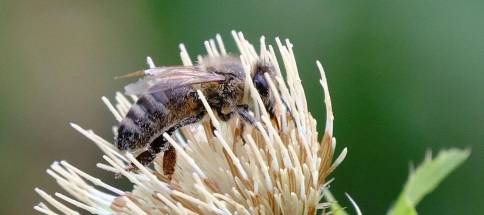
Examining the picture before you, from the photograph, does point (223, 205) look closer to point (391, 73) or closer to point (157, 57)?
point (391, 73)

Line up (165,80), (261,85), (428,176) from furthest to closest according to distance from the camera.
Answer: (428,176) → (261,85) → (165,80)

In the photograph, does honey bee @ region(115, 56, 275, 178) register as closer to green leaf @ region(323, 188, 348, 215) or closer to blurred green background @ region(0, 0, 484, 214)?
green leaf @ region(323, 188, 348, 215)

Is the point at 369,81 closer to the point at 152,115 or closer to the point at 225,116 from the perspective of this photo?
the point at 225,116

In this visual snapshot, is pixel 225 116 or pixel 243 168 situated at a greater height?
pixel 225 116

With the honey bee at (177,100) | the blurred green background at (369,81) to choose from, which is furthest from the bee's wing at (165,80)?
the blurred green background at (369,81)

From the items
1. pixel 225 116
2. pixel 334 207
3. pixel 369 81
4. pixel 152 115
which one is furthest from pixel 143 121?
pixel 369 81

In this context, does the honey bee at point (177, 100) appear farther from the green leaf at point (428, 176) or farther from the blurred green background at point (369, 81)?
the blurred green background at point (369, 81)

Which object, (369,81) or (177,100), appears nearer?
(177,100)

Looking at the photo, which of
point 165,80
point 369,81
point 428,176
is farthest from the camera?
point 369,81
